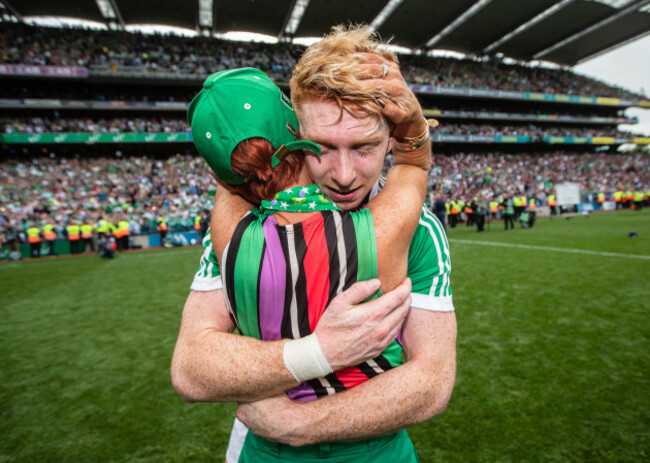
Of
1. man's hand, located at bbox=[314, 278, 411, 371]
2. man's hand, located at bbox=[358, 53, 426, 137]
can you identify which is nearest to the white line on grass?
man's hand, located at bbox=[358, 53, 426, 137]

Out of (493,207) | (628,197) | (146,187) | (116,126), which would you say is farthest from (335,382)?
(628,197)

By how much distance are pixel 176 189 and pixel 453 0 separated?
29390 millimetres

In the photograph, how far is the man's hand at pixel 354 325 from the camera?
1013 mm

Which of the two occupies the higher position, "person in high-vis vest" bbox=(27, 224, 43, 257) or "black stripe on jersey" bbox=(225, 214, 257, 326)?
"black stripe on jersey" bbox=(225, 214, 257, 326)

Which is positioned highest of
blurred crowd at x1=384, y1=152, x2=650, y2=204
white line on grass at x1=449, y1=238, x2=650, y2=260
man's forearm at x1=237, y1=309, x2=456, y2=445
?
blurred crowd at x1=384, y1=152, x2=650, y2=204

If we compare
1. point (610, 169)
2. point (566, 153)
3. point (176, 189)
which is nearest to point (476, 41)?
point (566, 153)

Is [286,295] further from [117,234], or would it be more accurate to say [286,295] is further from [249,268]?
[117,234]

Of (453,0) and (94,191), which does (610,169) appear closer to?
(453,0)

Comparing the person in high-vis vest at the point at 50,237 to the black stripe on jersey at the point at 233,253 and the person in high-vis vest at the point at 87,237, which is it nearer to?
the person in high-vis vest at the point at 87,237

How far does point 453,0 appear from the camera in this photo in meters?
32.4

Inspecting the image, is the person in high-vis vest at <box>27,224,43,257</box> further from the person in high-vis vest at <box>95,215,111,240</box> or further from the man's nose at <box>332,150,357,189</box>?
the man's nose at <box>332,150,357,189</box>

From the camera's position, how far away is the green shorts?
1.15 m

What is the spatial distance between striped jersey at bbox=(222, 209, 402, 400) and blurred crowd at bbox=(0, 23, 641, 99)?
25794mm

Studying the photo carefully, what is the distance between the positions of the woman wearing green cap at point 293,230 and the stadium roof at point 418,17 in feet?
110
